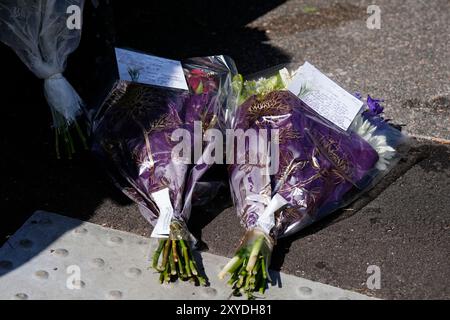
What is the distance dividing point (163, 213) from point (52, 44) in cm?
131

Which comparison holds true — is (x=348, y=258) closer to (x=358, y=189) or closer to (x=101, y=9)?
(x=358, y=189)

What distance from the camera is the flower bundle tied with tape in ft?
13.6

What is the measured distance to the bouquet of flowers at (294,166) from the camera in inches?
145

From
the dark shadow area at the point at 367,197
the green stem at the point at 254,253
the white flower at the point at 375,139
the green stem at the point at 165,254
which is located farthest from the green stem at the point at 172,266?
the white flower at the point at 375,139

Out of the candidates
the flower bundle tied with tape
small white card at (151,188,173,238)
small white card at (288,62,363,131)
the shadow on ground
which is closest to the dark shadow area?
A: the shadow on ground

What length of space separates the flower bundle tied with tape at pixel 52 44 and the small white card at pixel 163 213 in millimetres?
787

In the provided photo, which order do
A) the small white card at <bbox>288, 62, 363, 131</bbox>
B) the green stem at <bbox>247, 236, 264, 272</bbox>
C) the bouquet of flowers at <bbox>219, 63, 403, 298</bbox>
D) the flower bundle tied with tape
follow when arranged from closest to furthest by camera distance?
the green stem at <bbox>247, 236, 264, 272</bbox>, the bouquet of flowers at <bbox>219, 63, 403, 298</bbox>, the small white card at <bbox>288, 62, 363, 131</bbox>, the flower bundle tied with tape

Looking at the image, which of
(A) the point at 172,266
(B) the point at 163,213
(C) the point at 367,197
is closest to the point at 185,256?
(A) the point at 172,266

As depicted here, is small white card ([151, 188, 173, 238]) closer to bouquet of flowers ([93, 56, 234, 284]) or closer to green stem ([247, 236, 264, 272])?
bouquet of flowers ([93, 56, 234, 284])

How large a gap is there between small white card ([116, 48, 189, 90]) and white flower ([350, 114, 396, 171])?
0.99 m

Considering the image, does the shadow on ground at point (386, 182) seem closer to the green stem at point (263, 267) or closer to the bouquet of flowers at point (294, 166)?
the bouquet of flowers at point (294, 166)

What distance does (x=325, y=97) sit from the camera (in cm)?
407

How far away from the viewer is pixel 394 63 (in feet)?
18.0

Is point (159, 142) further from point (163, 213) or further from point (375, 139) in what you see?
point (375, 139)
